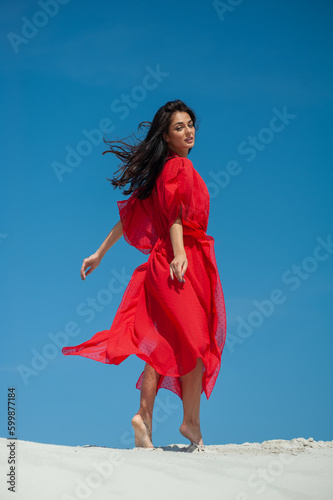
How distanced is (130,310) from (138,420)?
28.4 inches

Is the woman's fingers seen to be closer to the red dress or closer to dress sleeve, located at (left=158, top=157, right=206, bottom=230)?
the red dress

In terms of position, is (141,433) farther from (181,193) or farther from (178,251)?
(181,193)

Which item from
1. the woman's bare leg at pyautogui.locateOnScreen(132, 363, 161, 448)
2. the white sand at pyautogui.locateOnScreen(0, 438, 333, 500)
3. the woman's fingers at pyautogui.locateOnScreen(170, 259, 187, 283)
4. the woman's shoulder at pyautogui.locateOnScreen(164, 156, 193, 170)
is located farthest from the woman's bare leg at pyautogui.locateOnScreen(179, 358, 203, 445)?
the woman's shoulder at pyautogui.locateOnScreen(164, 156, 193, 170)

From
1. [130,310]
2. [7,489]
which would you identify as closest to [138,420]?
[130,310]

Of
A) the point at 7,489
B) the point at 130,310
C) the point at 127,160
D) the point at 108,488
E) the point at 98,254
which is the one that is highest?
the point at 127,160

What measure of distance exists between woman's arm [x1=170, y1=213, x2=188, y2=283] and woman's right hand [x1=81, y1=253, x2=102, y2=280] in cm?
69

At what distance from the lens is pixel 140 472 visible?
267 cm

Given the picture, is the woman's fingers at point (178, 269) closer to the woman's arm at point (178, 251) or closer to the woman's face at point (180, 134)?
the woman's arm at point (178, 251)

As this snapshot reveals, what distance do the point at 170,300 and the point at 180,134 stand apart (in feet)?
3.97

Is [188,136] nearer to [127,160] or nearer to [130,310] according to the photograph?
[127,160]

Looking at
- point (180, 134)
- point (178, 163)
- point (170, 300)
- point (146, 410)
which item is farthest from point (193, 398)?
point (180, 134)

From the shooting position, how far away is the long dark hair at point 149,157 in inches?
171

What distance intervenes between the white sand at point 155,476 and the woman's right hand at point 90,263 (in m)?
1.59

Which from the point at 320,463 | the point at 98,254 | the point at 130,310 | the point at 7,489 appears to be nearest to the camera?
the point at 7,489
